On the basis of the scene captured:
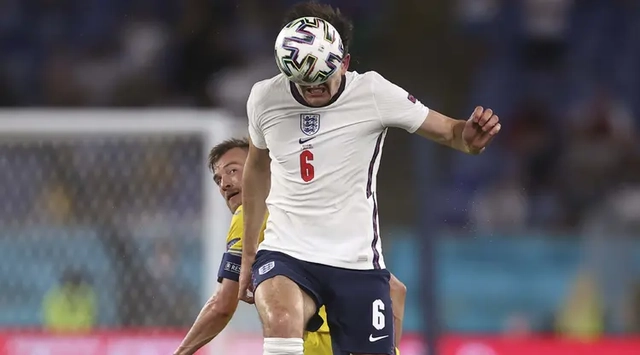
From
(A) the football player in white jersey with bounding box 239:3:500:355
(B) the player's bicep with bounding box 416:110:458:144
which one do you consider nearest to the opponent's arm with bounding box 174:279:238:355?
(A) the football player in white jersey with bounding box 239:3:500:355

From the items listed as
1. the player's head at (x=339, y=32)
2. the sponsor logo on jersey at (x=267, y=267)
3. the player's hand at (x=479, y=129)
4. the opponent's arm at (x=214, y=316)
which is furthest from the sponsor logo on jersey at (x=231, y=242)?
the player's hand at (x=479, y=129)

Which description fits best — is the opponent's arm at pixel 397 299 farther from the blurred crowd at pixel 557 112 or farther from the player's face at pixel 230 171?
the blurred crowd at pixel 557 112

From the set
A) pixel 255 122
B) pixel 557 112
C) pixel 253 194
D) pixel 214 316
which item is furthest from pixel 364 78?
pixel 557 112

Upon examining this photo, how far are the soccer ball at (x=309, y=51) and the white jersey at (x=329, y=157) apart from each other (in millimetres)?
209

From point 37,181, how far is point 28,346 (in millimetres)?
1001

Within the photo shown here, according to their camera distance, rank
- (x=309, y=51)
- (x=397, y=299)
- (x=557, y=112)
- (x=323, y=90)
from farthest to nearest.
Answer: (x=557, y=112) → (x=397, y=299) → (x=323, y=90) → (x=309, y=51)

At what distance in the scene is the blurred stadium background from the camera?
7574mm

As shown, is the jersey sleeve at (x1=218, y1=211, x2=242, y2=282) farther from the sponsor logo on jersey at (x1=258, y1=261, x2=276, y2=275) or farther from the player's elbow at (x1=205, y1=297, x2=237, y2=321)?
the sponsor logo on jersey at (x1=258, y1=261, x2=276, y2=275)

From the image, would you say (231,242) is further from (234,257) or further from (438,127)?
(438,127)

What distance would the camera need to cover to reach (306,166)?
4254 millimetres

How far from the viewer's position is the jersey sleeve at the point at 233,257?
4.77m

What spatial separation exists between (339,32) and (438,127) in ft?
1.46

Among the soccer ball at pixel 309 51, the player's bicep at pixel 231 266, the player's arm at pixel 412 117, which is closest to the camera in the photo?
the soccer ball at pixel 309 51

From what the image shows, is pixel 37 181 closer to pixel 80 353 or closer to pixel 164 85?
pixel 80 353
